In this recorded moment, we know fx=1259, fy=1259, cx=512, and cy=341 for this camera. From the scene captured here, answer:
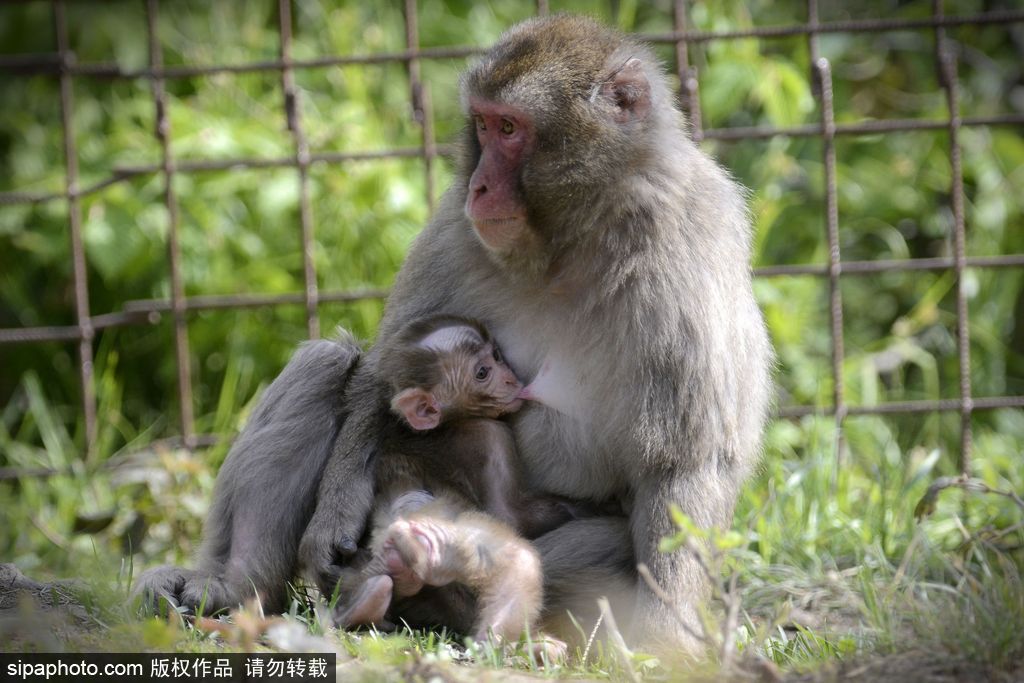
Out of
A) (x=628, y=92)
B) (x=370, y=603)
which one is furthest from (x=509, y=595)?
(x=628, y=92)

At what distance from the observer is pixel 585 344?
3.65 meters

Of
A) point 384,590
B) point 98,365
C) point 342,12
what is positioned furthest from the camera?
point 342,12

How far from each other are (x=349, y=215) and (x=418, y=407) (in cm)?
286

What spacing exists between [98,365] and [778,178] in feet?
12.6

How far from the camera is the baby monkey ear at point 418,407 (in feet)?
12.4

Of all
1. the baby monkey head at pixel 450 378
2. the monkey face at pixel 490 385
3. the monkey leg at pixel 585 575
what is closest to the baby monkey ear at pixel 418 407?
the baby monkey head at pixel 450 378

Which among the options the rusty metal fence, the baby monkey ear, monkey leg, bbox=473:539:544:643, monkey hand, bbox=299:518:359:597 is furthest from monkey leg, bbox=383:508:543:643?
the rusty metal fence

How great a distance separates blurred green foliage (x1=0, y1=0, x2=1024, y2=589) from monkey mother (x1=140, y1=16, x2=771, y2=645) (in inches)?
71.3

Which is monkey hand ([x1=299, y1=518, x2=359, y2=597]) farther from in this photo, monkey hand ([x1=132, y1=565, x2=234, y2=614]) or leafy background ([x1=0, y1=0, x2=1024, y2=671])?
leafy background ([x1=0, y1=0, x2=1024, y2=671])

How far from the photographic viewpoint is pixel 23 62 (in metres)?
6.04

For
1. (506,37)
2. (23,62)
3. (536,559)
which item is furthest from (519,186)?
(23,62)

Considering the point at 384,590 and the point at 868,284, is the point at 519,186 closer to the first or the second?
the point at 384,590

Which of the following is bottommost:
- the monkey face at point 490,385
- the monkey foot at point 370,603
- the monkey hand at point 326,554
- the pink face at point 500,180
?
the monkey foot at point 370,603

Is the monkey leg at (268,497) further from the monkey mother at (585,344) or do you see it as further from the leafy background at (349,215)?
the leafy background at (349,215)
